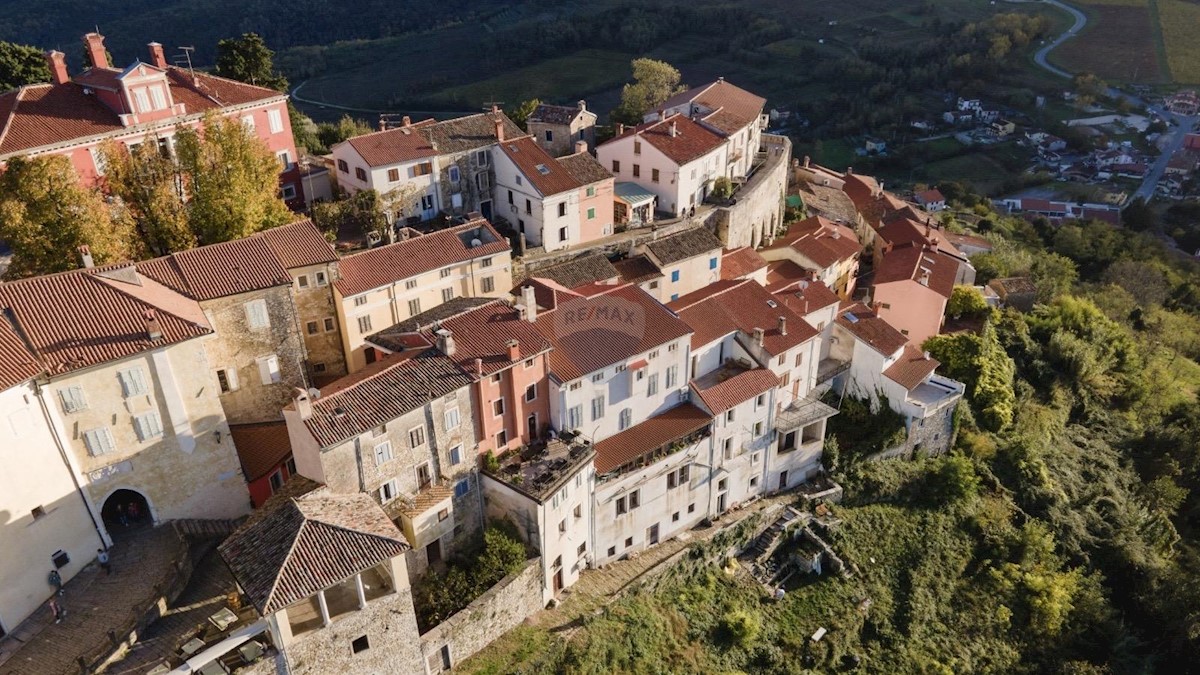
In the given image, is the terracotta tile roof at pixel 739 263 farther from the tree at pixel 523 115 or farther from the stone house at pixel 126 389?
the stone house at pixel 126 389

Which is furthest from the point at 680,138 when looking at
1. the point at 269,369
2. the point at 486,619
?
the point at 486,619

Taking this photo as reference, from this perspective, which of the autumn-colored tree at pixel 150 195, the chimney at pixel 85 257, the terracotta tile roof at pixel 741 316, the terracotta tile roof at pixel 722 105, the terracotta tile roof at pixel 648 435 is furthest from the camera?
the terracotta tile roof at pixel 722 105

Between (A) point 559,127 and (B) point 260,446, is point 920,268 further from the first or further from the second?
(B) point 260,446

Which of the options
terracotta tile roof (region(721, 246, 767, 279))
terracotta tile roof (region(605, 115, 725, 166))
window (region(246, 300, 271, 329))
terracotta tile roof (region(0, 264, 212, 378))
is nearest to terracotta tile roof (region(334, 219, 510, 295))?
window (region(246, 300, 271, 329))

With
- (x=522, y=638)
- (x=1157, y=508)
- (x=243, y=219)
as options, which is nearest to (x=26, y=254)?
(x=243, y=219)

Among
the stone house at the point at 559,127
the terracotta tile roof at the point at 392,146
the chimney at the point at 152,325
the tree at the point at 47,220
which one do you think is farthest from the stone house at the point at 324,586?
the stone house at the point at 559,127

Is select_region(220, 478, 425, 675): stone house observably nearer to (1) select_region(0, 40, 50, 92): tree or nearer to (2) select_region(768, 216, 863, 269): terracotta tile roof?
(2) select_region(768, 216, 863, 269): terracotta tile roof
